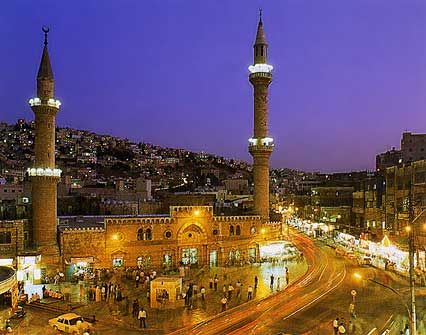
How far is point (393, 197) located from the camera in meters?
47.8

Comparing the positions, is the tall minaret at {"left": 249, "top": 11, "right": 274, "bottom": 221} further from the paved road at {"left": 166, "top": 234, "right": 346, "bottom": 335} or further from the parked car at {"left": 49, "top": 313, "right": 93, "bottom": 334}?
the parked car at {"left": 49, "top": 313, "right": 93, "bottom": 334}

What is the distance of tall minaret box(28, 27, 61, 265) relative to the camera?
108 feet

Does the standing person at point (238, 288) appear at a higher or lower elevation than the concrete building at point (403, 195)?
lower

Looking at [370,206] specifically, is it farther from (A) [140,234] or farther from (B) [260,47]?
(A) [140,234]

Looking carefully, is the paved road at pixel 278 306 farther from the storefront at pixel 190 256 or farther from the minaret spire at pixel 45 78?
the minaret spire at pixel 45 78

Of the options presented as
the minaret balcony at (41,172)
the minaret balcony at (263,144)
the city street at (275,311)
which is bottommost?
the city street at (275,311)

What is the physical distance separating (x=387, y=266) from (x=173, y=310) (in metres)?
16.7

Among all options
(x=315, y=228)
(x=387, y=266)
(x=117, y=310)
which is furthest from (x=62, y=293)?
(x=315, y=228)

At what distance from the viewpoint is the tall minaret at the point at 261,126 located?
4169cm

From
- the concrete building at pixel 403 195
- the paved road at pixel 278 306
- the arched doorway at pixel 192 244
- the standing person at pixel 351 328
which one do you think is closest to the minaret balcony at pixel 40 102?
the arched doorway at pixel 192 244

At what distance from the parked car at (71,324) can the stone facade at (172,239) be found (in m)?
12.0

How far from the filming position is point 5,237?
31.0 m

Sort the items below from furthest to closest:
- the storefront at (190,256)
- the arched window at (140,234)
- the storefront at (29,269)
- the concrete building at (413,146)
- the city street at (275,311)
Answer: the concrete building at (413,146) < the storefront at (190,256) < the arched window at (140,234) < the storefront at (29,269) < the city street at (275,311)

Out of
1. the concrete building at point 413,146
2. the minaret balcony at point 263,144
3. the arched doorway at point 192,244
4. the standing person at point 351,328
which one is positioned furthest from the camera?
the concrete building at point 413,146
